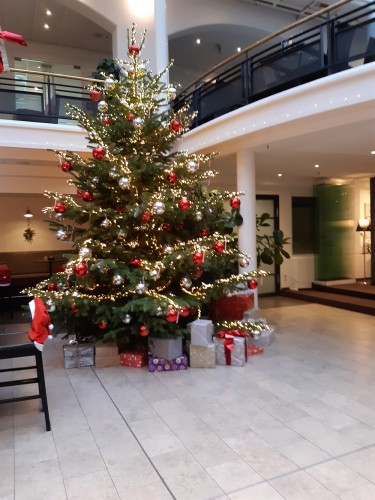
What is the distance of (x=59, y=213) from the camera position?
482cm

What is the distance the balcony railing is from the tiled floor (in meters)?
3.78

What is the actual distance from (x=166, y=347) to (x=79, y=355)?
1.09 meters

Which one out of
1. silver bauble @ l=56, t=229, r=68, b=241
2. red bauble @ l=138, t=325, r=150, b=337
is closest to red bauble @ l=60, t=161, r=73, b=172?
silver bauble @ l=56, t=229, r=68, b=241

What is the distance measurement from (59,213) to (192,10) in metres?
7.66

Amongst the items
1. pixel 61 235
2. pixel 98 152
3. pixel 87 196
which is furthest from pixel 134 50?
pixel 61 235

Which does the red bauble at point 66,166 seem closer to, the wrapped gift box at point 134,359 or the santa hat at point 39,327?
the santa hat at point 39,327

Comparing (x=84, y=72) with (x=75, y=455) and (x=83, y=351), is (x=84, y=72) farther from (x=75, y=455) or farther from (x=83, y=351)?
(x=75, y=455)

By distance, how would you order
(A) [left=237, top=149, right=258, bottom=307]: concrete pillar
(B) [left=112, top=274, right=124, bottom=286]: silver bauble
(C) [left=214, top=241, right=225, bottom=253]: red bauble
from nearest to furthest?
(B) [left=112, top=274, right=124, bottom=286]: silver bauble < (C) [left=214, top=241, right=225, bottom=253]: red bauble < (A) [left=237, top=149, right=258, bottom=307]: concrete pillar

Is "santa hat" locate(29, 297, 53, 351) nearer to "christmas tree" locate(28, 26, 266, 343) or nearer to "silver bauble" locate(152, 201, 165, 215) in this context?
"christmas tree" locate(28, 26, 266, 343)

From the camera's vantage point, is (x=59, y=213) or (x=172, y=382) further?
(x=59, y=213)

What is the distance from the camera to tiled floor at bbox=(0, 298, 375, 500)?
2.44 meters

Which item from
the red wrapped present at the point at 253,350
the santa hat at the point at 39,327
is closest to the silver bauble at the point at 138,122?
the santa hat at the point at 39,327

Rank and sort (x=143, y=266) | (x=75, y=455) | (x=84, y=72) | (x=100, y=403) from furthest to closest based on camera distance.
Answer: (x=84, y=72), (x=143, y=266), (x=100, y=403), (x=75, y=455)

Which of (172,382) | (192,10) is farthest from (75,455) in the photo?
(192,10)
